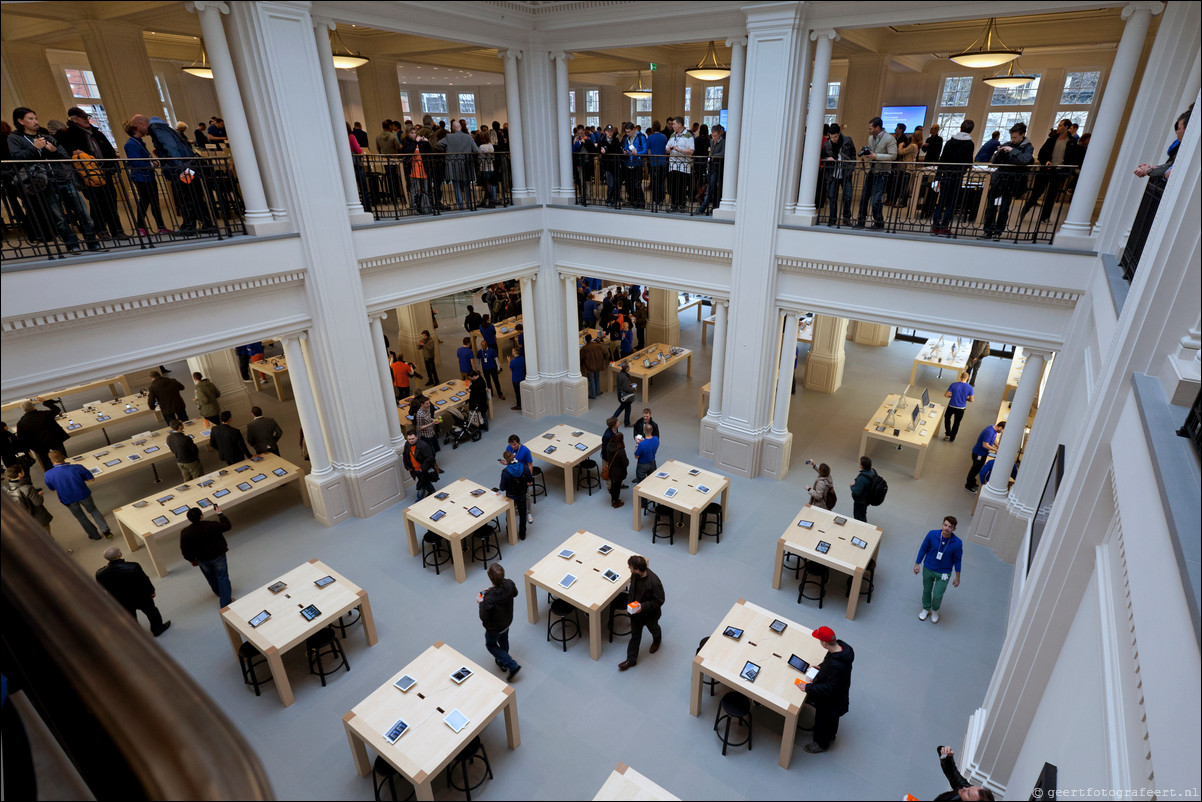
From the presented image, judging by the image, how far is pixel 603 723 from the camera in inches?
264

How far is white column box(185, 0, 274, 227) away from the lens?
7.47 m

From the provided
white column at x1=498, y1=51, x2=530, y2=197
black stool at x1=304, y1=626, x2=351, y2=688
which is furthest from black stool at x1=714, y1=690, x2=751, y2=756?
white column at x1=498, y1=51, x2=530, y2=197

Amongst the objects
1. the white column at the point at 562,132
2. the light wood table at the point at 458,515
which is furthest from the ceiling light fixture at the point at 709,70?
the light wood table at the point at 458,515

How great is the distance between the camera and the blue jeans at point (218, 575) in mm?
8094

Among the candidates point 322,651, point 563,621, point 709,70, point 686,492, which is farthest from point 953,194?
point 322,651

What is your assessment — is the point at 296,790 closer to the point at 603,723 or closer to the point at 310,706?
the point at 603,723

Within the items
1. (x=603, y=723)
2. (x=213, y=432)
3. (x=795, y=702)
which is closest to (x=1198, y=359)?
(x=795, y=702)

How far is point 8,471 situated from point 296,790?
41.4 ft

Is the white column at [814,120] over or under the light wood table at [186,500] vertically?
over

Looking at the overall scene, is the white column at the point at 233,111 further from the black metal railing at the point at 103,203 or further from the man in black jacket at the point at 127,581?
the man in black jacket at the point at 127,581

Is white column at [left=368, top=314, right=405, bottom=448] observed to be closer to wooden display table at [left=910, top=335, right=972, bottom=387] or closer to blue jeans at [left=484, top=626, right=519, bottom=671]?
blue jeans at [left=484, top=626, right=519, bottom=671]

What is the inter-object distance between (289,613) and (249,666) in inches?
31.2

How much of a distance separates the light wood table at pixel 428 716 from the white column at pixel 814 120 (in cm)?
826

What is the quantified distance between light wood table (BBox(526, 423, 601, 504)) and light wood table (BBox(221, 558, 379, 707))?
13.4ft
